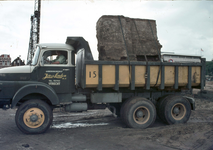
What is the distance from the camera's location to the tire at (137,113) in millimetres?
6023

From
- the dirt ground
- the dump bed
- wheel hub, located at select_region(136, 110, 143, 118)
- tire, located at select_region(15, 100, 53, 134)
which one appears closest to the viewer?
the dirt ground

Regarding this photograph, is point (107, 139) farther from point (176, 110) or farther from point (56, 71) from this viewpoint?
point (176, 110)

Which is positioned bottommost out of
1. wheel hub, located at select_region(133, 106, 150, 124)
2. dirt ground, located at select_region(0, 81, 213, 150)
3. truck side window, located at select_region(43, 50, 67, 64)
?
dirt ground, located at select_region(0, 81, 213, 150)

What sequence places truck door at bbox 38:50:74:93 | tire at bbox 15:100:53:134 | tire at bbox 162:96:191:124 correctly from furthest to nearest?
tire at bbox 162:96:191:124 → truck door at bbox 38:50:74:93 → tire at bbox 15:100:53:134

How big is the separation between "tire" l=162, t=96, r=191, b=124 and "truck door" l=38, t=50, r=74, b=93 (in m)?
3.41

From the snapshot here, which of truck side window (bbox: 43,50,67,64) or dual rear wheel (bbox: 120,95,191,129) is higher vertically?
truck side window (bbox: 43,50,67,64)

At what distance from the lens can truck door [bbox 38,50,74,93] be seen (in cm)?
579

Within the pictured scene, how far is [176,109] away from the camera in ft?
21.5

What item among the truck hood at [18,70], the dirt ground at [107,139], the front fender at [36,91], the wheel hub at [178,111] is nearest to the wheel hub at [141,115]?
the dirt ground at [107,139]

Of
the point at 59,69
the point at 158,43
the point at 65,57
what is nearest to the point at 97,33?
the point at 65,57

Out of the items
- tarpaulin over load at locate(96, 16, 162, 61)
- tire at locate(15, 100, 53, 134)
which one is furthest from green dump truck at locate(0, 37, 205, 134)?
tarpaulin over load at locate(96, 16, 162, 61)

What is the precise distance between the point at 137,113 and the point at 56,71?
2.95 m

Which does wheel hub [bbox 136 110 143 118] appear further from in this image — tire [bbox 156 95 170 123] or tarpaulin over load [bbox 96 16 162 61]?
tarpaulin over load [bbox 96 16 162 61]

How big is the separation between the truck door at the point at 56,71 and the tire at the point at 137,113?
6.63 ft
